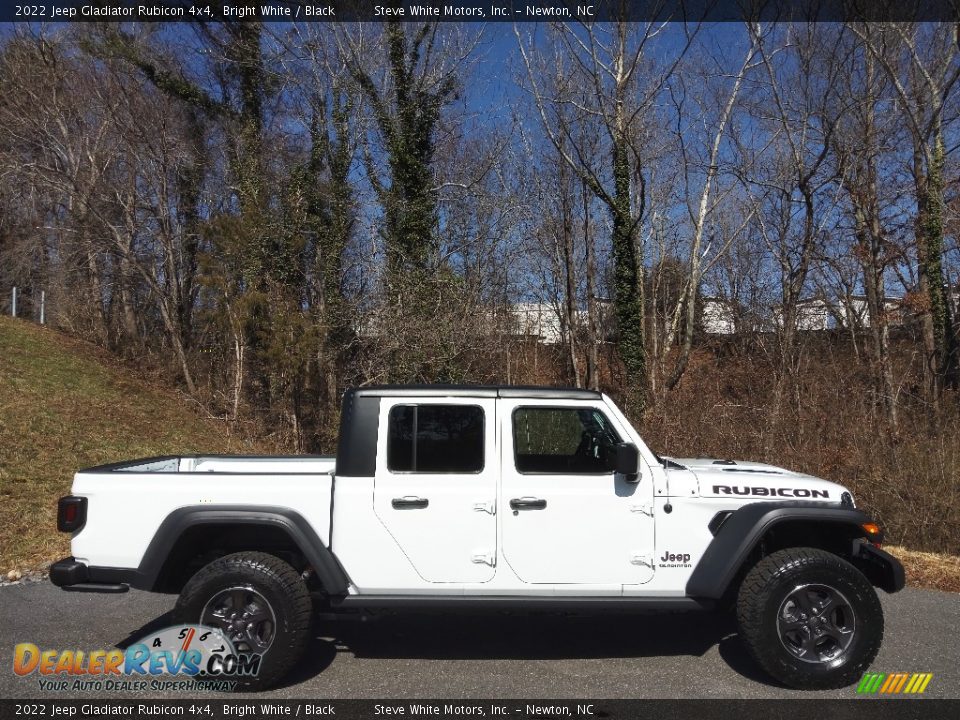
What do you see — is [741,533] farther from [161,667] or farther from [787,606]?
[161,667]

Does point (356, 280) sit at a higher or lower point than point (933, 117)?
lower

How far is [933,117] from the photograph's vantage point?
55.1 ft

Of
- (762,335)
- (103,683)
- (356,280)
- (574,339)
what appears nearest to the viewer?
(103,683)

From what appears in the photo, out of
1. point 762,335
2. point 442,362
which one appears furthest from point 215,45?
point 762,335

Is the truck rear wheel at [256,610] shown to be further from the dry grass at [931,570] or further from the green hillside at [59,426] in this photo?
the dry grass at [931,570]

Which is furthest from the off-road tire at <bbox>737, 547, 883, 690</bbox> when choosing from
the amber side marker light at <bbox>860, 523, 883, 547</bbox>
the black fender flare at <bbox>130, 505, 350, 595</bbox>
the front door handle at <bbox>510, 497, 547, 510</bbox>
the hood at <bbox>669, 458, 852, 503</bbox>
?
the black fender flare at <bbox>130, 505, 350, 595</bbox>

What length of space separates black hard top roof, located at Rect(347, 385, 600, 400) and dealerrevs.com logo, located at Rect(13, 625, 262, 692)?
1.69 metres

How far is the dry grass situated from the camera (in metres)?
6.86

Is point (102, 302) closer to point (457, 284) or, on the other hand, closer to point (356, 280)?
point (356, 280)

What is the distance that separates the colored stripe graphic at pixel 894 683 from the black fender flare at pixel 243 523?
10.2 feet

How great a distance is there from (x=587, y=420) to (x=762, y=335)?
19.0m

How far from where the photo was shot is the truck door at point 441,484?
14.9 feet

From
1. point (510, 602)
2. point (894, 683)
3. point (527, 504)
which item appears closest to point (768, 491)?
point (894, 683)

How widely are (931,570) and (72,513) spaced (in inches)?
287
